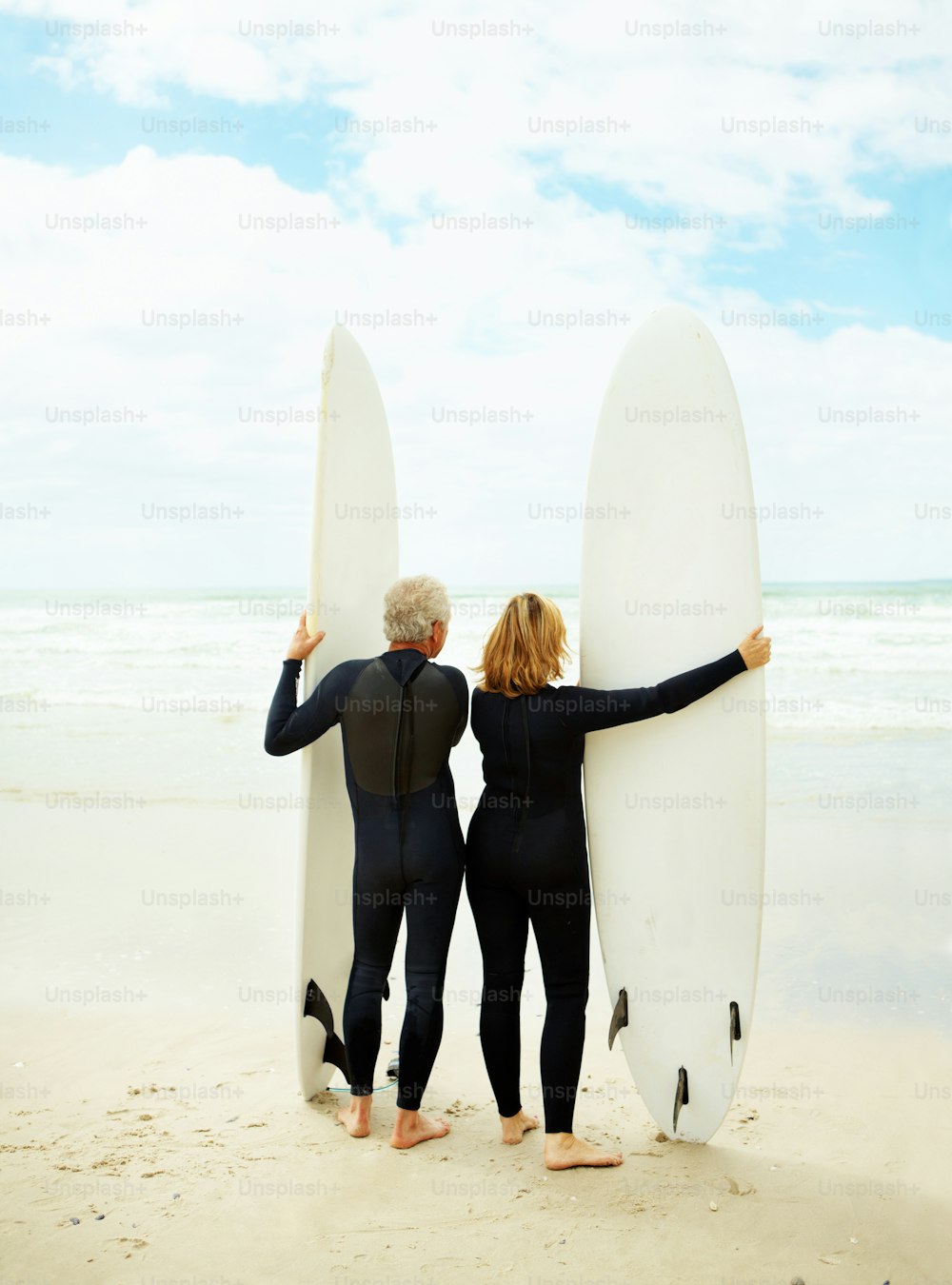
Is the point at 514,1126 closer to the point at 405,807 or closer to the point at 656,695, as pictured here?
the point at 405,807

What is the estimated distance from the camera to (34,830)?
580cm

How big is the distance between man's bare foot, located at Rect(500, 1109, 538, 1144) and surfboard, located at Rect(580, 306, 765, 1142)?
0.32m

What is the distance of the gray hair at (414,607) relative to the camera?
2518 millimetres

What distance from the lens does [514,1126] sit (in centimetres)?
262

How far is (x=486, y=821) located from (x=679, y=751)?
0.58 metres

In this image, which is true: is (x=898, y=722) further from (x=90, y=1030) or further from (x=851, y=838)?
(x=90, y=1030)

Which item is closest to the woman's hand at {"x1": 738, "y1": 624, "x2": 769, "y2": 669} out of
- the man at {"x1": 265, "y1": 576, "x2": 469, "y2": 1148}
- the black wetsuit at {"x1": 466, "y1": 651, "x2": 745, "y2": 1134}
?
the black wetsuit at {"x1": 466, "y1": 651, "x2": 745, "y2": 1134}

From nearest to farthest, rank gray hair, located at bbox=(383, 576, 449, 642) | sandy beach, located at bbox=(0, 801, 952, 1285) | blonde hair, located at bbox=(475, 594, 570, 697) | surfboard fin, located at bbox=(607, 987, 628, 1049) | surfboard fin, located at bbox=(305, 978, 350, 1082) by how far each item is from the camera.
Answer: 1. sandy beach, located at bbox=(0, 801, 952, 1285)
2. blonde hair, located at bbox=(475, 594, 570, 697)
3. gray hair, located at bbox=(383, 576, 449, 642)
4. surfboard fin, located at bbox=(607, 987, 628, 1049)
5. surfboard fin, located at bbox=(305, 978, 350, 1082)

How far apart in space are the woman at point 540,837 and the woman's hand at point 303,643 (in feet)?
1.83

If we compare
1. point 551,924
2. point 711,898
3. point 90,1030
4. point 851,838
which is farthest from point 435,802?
point 851,838

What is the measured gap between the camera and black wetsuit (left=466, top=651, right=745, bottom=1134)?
8.00 ft

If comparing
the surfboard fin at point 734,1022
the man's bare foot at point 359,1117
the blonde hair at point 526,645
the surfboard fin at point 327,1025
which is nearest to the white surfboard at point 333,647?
the surfboard fin at point 327,1025

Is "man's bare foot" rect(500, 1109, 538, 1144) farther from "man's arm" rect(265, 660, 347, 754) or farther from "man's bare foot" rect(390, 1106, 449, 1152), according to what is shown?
"man's arm" rect(265, 660, 347, 754)

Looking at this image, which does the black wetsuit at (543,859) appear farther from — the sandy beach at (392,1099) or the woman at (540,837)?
the sandy beach at (392,1099)
